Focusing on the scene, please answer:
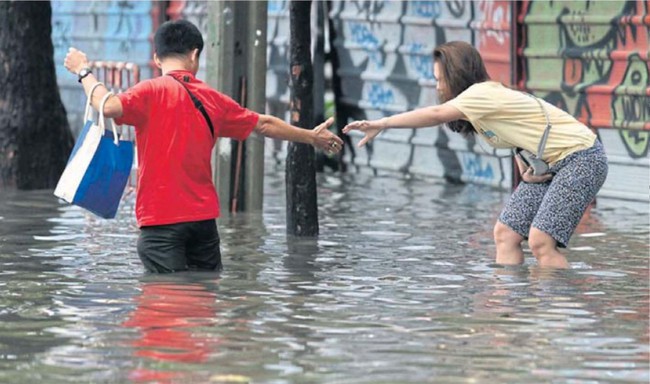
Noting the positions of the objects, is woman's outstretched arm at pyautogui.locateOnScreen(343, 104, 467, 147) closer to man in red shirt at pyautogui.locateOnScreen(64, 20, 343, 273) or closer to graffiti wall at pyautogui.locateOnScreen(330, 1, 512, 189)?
man in red shirt at pyautogui.locateOnScreen(64, 20, 343, 273)

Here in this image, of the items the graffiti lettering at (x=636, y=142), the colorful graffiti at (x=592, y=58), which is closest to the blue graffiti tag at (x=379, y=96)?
the colorful graffiti at (x=592, y=58)

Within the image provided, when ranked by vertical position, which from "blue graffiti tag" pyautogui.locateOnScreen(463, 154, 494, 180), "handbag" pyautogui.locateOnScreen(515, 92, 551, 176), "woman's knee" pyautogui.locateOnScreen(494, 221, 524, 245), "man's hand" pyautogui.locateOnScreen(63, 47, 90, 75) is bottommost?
"blue graffiti tag" pyautogui.locateOnScreen(463, 154, 494, 180)

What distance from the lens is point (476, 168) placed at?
16.8m

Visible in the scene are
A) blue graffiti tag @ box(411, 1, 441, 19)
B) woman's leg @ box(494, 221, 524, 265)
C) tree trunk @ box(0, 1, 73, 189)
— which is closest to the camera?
woman's leg @ box(494, 221, 524, 265)

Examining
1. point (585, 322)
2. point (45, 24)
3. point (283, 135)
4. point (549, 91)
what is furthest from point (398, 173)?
point (585, 322)

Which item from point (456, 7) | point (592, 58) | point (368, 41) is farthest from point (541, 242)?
point (368, 41)

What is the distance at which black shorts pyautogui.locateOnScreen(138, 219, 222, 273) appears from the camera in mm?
9742

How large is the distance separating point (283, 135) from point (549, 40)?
19.8ft

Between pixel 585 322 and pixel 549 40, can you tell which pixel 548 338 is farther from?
pixel 549 40

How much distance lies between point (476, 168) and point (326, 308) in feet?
26.2

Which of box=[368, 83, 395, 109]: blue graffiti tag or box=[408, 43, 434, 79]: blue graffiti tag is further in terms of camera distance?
box=[368, 83, 395, 109]: blue graffiti tag

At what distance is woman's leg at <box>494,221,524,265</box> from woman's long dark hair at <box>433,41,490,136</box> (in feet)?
2.36

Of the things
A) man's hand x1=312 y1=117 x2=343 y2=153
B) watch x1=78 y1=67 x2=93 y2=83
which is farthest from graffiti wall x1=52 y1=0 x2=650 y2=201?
watch x1=78 y1=67 x2=93 y2=83

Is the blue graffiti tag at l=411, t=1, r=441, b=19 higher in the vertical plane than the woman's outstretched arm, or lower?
higher
